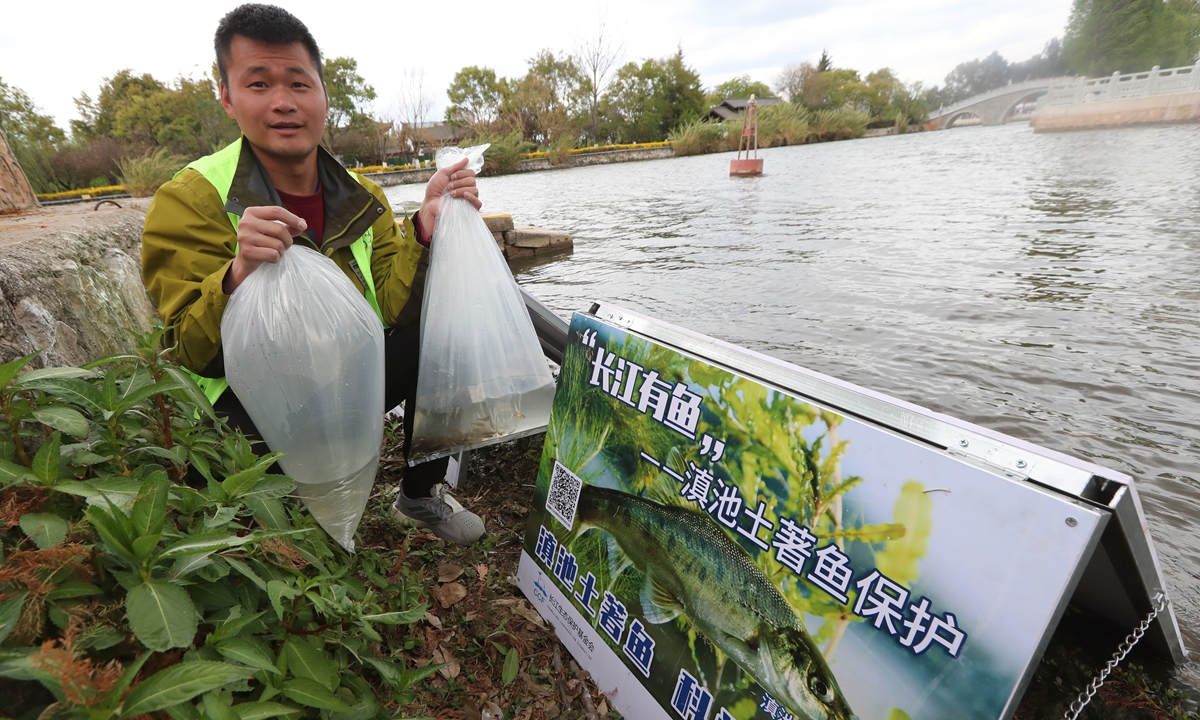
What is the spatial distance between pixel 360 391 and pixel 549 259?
240 inches

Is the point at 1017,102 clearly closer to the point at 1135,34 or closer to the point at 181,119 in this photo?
the point at 1135,34

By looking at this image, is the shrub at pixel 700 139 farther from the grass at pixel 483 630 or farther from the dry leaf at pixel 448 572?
the dry leaf at pixel 448 572

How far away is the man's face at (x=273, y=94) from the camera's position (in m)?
1.60

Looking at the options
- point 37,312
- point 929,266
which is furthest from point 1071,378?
point 37,312

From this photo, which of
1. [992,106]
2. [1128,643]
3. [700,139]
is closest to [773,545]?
[1128,643]

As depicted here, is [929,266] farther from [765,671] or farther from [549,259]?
[765,671]

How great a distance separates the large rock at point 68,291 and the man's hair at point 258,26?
0.82 metres

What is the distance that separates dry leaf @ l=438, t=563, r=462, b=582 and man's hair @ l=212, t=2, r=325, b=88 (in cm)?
166

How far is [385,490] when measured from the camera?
2.20 metres

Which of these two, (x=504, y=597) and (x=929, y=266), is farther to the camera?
(x=929, y=266)

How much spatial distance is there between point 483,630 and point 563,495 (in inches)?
17.8

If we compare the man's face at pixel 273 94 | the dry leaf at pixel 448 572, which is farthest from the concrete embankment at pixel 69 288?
the dry leaf at pixel 448 572

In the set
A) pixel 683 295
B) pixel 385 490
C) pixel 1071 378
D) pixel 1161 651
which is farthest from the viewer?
pixel 683 295

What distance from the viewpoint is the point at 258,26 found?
157 cm
